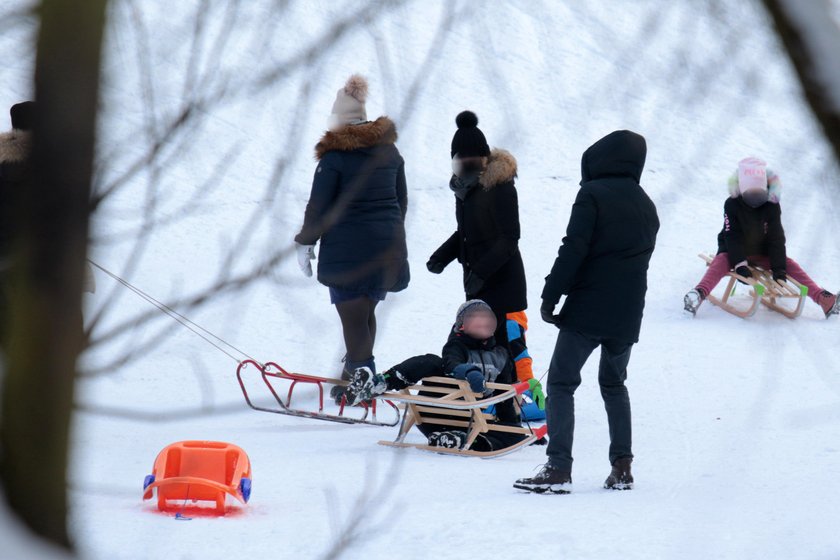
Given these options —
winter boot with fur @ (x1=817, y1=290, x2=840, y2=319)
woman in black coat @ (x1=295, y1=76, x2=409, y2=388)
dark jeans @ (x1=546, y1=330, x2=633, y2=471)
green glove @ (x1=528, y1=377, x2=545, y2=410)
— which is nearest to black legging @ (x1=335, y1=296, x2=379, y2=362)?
woman in black coat @ (x1=295, y1=76, x2=409, y2=388)

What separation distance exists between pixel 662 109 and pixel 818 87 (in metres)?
0.94

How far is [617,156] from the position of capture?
4832 mm

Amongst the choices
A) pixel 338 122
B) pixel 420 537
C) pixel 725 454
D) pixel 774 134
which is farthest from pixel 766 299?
pixel 774 134

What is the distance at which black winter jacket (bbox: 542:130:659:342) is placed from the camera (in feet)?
15.6

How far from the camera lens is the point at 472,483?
16.7 ft

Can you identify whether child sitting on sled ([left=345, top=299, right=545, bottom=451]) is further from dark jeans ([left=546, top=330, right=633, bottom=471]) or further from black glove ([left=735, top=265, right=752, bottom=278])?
black glove ([left=735, top=265, right=752, bottom=278])

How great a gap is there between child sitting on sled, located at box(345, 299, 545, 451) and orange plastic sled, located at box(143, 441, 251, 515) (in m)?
1.17

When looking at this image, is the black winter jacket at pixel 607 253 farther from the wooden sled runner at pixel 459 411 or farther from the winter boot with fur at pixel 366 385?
the winter boot with fur at pixel 366 385

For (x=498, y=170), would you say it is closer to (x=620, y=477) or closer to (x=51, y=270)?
(x=620, y=477)

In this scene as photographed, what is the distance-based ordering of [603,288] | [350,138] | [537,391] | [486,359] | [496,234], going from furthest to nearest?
[496,234] → [537,391] → [486,359] → [350,138] → [603,288]

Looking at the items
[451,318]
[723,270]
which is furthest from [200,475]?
[723,270]

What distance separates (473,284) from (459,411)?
0.79 metres

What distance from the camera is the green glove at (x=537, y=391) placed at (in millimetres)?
5988

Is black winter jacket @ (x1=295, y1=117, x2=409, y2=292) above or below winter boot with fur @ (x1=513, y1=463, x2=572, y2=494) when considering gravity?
above
